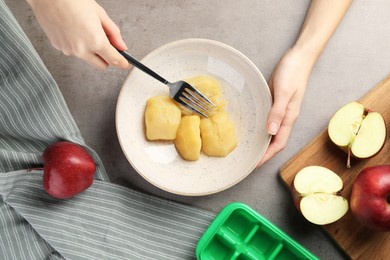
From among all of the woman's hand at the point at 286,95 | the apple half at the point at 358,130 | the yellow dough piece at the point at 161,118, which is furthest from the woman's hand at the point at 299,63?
the yellow dough piece at the point at 161,118

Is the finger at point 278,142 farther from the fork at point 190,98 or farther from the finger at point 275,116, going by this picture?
the fork at point 190,98

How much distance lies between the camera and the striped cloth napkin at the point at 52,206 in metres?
1.09

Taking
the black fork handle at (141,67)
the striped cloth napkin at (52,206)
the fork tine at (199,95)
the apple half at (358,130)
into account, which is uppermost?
the apple half at (358,130)

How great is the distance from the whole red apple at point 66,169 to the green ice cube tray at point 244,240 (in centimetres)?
30

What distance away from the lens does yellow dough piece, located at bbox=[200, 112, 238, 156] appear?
1079 mm

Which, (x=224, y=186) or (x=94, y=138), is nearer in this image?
(x=224, y=186)

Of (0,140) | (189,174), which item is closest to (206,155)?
(189,174)

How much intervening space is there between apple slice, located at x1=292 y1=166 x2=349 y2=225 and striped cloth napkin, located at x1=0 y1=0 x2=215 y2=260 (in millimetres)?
230

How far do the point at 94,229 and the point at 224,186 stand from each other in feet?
1.09

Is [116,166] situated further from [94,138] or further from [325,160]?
[325,160]

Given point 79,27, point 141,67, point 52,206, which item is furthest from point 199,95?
point 52,206

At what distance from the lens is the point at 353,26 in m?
1.17

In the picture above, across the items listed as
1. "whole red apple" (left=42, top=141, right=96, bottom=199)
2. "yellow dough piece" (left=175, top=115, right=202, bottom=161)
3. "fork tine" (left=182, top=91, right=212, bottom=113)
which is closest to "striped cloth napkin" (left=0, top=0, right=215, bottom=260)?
"whole red apple" (left=42, top=141, right=96, bottom=199)

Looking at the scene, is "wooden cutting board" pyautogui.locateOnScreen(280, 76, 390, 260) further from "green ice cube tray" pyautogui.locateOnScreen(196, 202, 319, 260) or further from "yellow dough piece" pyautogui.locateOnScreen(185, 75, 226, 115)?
"yellow dough piece" pyautogui.locateOnScreen(185, 75, 226, 115)
